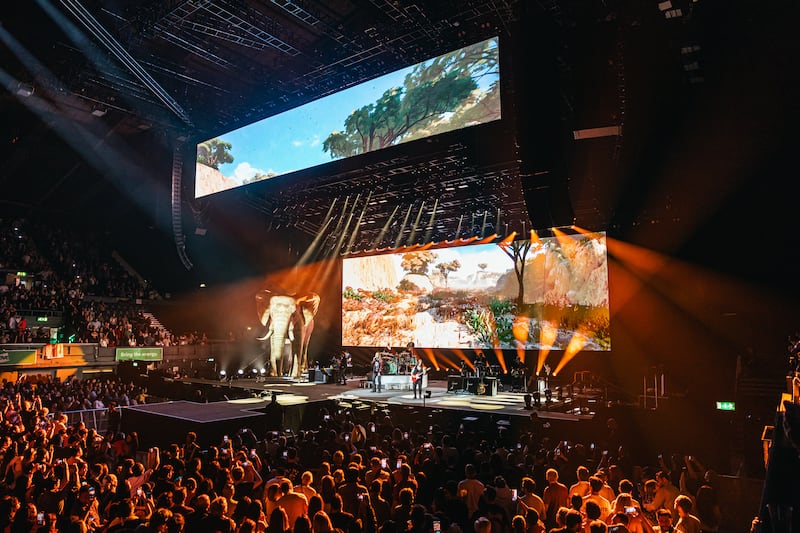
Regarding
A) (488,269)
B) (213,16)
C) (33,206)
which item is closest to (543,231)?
(488,269)

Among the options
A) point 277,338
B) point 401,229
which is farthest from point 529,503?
Result: point 277,338

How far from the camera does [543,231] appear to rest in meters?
17.0

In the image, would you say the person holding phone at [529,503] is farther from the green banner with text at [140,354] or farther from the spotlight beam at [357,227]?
the green banner with text at [140,354]

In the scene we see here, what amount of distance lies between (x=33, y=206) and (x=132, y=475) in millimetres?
24915

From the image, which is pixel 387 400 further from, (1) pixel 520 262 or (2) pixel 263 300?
(2) pixel 263 300

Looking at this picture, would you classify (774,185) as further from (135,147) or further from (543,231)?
(135,147)

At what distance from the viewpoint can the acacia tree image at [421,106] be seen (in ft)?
38.1

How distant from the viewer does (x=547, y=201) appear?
1065 centimetres

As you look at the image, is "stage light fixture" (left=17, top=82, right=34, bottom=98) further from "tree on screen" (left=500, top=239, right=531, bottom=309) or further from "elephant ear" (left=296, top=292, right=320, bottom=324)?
"tree on screen" (left=500, top=239, right=531, bottom=309)

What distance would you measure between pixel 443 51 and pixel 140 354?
1833 cm

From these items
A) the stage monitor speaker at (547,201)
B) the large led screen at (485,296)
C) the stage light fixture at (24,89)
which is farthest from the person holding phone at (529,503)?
the stage light fixture at (24,89)

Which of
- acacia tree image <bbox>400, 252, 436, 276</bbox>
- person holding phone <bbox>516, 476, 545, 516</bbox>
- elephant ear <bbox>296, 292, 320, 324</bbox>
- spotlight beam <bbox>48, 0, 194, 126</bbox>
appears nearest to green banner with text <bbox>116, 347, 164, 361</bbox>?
elephant ear <bbox>296, 292, 320, 324</bbox>

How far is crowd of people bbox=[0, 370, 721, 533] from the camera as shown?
4.20m

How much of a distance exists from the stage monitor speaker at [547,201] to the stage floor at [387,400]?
4.25 meters
